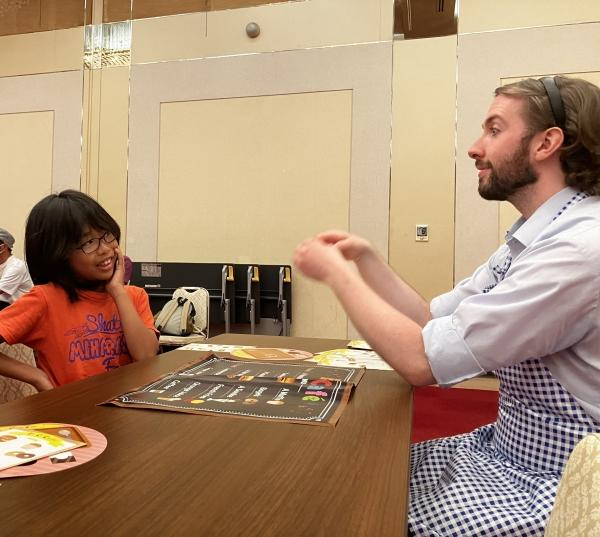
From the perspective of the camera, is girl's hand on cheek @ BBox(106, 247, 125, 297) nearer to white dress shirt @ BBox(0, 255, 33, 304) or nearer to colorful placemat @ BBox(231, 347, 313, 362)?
colorful placemat @ BBox(231, 347, 313, 362)

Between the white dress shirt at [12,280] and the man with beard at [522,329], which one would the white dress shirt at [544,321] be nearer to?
the man with beard at [522,329]

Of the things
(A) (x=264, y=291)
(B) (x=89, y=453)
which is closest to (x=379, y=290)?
(B) (x=89, y=453)

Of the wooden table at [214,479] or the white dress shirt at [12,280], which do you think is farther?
the white dress shirt at [12,280]

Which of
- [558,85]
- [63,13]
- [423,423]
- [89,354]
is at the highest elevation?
[63,13]

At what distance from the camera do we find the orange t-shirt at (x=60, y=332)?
4.98 ft

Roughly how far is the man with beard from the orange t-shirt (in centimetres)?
74

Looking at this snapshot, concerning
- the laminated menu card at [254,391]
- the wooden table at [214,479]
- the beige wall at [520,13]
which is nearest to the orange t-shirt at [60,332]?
the laminated menu card at [254,391]

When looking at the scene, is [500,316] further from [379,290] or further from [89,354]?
[89,354]

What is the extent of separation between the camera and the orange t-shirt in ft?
4.98

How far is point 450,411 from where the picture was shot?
3.73 m

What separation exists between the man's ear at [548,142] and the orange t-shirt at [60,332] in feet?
4.22

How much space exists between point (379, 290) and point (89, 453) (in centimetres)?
98

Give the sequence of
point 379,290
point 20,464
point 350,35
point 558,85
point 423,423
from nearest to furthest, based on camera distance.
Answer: point 20,464 < point 558,85 < point 379,290 < point 423,423 < point 350,35

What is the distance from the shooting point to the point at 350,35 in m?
5.27
